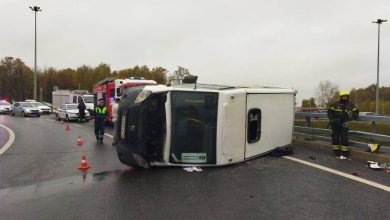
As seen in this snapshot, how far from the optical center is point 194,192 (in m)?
6.41

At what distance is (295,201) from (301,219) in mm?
816

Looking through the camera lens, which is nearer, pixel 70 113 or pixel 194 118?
pixel 194 118

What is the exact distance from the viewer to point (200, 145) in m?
8.18

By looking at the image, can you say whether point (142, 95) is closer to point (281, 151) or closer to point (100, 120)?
point (281, 151)

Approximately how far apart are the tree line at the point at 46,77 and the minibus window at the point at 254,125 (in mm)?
80330

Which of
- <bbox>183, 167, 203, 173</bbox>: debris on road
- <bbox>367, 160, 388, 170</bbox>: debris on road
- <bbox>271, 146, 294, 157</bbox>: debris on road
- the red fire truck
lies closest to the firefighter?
<bbox>367, 160, 388, 170</bbox>: debris on road

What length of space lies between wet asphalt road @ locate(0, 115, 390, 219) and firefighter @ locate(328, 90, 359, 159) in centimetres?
37

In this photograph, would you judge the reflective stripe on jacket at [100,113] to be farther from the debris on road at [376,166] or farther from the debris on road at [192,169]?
the debris on road at [376,166]

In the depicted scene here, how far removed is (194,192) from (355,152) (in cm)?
479

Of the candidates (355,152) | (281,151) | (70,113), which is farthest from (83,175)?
(70,113)

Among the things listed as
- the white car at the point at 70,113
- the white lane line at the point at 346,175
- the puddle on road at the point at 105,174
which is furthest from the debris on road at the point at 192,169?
the white car at the point at 70,113

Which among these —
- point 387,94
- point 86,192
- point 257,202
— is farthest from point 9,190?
point 387,94

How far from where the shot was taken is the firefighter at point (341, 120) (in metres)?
9.44

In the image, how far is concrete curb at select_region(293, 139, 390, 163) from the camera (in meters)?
8.62
